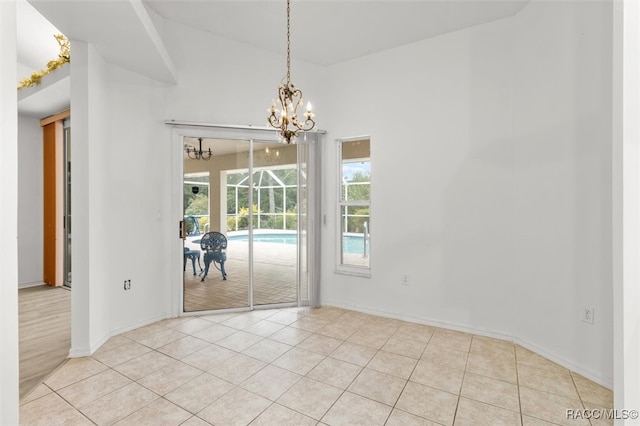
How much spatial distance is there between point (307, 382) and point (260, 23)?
12.4 ft

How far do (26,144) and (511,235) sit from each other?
7394 millimetres

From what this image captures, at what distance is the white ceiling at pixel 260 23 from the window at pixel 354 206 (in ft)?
4.26

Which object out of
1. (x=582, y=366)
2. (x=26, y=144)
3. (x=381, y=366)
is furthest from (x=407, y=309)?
(x=26, y=144)

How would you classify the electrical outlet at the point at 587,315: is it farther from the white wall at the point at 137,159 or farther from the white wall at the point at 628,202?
the white wall at the point at 137,159

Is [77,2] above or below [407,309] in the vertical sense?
above

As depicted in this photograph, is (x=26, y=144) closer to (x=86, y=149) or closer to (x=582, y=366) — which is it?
(x=86, y=149)

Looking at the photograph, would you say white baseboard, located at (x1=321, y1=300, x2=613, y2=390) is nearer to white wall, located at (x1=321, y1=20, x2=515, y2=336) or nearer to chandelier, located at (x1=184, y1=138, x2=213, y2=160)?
white wall, located at (x1=321, y1=20, x2=515, y2=336)

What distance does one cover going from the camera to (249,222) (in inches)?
161

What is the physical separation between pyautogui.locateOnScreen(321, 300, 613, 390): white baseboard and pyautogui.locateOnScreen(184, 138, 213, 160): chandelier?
8.50 feet

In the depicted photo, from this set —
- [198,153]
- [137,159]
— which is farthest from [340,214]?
[137,159]

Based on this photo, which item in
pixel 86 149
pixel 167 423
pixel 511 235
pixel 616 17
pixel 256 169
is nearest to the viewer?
pixel 616 17

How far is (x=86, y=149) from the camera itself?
2.85m

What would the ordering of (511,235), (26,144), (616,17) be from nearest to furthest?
1. (616,17)
2. (511,235)
3. (26,144)

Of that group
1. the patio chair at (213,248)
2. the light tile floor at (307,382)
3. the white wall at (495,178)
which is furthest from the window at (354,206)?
the patio chair at (213,248)
